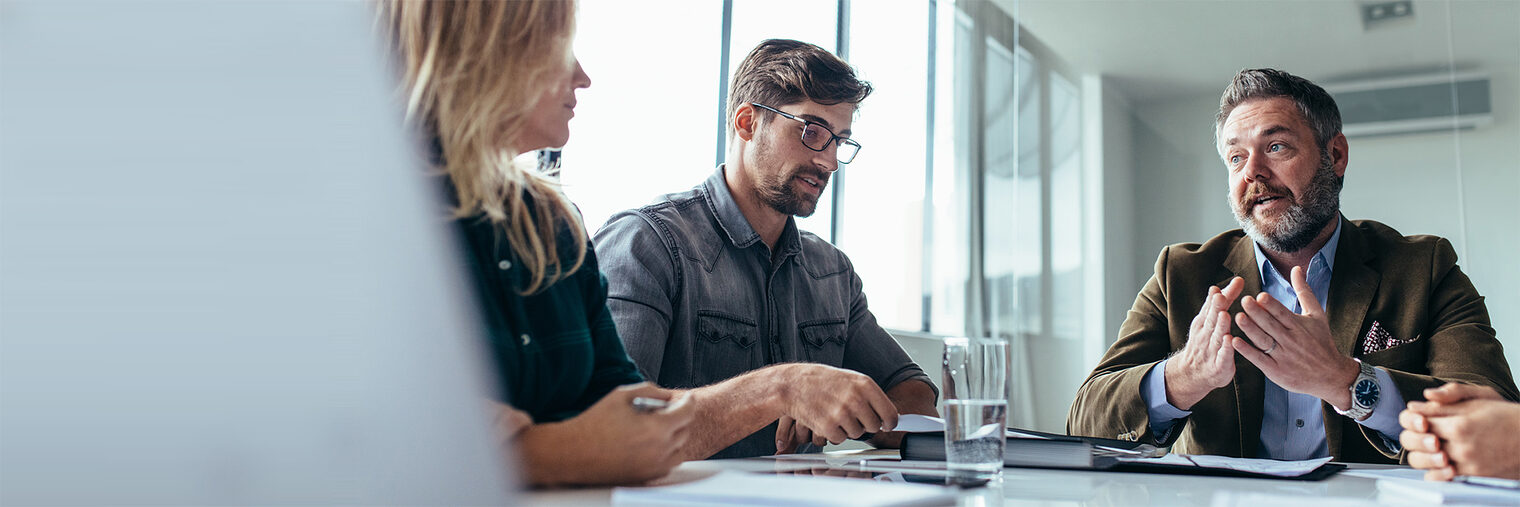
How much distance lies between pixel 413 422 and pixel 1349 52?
370 centimetres

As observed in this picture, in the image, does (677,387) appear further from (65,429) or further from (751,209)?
(65,429)

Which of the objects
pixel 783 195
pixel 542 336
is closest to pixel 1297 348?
pixel 783 195

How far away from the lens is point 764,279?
6.58 feet

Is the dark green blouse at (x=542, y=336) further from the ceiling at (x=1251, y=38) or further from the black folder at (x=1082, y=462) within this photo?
the ceiling at (x=1251, y=38)

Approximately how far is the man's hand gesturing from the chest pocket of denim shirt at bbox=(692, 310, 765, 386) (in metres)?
0.76

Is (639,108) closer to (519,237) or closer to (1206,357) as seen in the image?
(1206,357)

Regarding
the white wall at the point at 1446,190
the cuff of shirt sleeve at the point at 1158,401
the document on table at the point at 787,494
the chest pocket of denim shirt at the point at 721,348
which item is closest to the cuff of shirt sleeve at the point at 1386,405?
the cuff of shirt sleeve at the point at 1158,401

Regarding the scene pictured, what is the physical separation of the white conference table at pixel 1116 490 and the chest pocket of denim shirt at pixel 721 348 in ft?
1.88

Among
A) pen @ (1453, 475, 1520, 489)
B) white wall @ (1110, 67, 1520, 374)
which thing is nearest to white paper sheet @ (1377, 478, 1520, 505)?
pen @ (1453, 475, 1520, 489)

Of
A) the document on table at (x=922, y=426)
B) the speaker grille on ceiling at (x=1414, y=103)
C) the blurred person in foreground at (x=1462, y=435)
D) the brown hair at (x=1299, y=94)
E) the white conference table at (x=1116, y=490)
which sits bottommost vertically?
the white conference table at (x=1116, y=490)

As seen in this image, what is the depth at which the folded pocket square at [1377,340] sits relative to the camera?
6.11 feet

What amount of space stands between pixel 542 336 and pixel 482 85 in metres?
0.25

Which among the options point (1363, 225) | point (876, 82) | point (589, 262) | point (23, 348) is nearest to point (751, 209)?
point (589, 262)

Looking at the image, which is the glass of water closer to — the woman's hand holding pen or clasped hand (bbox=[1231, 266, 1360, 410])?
the woman's hand holding pen
